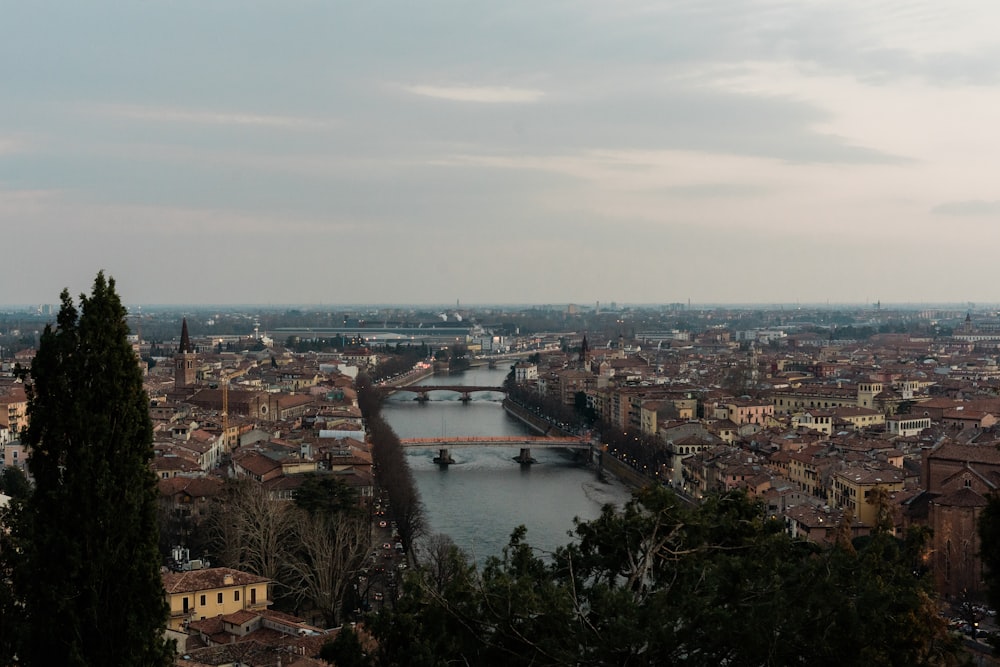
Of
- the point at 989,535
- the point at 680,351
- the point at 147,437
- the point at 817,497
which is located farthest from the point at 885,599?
the point at 680,351

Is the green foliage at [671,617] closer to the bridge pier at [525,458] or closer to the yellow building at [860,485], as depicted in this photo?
the yellow building at [860,485]

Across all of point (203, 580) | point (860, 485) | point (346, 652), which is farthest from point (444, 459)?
point (346, 652)

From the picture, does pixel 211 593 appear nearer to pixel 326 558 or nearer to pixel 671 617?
pixel 326 558

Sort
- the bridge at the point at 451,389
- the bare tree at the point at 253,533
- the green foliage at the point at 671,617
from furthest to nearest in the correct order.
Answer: the bridge at the point at 451,389 < the bare tree at the point at 253,533 < the green foliage at the point at 671,617

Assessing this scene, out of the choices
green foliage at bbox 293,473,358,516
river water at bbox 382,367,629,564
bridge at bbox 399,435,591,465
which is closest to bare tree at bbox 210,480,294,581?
green foliage at bbox 293,473,358,516

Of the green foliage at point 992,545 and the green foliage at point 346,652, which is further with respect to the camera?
the green foliage at point 992,545

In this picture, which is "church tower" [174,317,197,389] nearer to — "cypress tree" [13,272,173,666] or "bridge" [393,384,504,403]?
"bridge" [393,384,504,403]

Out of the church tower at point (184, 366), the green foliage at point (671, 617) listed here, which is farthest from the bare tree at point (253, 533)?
the church tower at point (184, 366)
